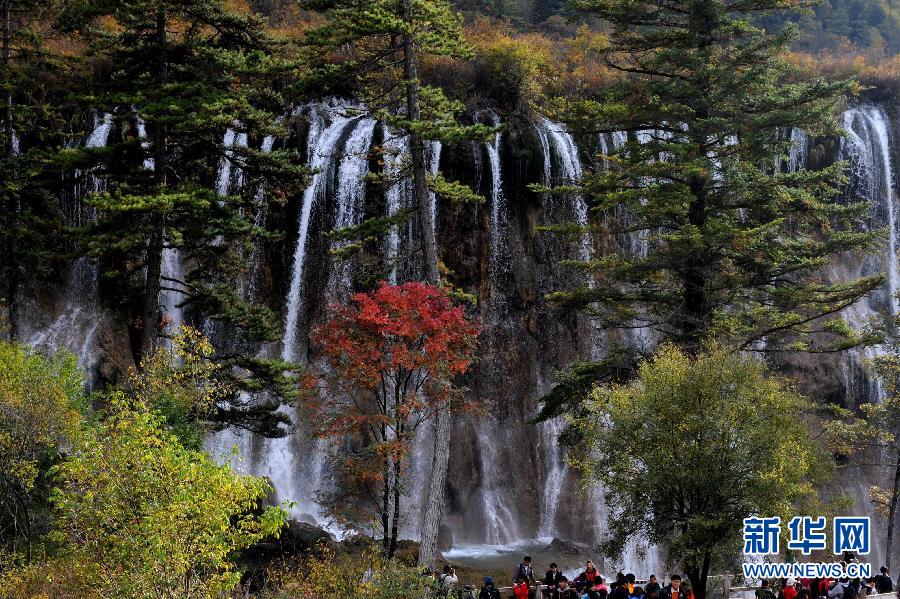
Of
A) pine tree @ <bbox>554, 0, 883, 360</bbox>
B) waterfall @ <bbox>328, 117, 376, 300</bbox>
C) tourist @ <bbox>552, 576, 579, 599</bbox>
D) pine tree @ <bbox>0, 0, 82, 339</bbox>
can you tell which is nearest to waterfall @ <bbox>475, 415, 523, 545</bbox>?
waterfall @ <bbox>328, 117, 376, 300</bbox>

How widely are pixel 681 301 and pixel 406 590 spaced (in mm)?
10484

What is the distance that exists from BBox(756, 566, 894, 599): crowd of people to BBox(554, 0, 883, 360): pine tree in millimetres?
4981

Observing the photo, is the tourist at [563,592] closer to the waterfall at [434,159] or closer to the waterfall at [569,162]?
the waterfall at [434,159]

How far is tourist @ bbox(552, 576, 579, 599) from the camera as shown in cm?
1644

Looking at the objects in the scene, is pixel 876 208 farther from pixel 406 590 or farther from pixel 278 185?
pixel 406 590

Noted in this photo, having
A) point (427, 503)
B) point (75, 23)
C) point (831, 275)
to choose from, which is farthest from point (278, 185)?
point (831, 275)

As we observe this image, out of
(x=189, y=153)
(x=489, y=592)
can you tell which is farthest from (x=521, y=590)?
(x=189, y=153)

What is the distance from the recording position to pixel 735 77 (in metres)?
19.8

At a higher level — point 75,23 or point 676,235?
point 75,23

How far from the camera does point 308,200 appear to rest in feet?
95.8

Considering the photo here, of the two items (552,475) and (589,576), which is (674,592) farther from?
(552,475)

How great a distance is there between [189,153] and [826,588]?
16733 millimetres

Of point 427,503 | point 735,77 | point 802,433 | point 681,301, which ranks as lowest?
point 427,503

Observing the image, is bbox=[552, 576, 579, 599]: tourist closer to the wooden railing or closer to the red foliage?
the wooden railing
